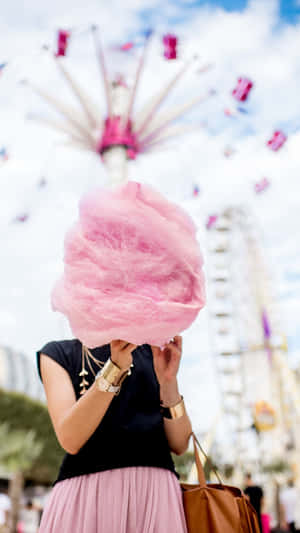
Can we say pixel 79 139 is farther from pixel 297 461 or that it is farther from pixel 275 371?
pixel 297 461

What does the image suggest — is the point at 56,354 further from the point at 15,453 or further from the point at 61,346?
the point at 15,453

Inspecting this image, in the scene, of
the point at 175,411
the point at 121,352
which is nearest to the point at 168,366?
the point at 175,411

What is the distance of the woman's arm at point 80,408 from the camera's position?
5.32 ft

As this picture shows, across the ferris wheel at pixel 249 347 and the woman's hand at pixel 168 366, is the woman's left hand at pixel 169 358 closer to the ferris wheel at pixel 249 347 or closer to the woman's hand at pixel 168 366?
the woman's hand at pixel 168 366

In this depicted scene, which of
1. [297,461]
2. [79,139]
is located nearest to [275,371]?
[297,461]

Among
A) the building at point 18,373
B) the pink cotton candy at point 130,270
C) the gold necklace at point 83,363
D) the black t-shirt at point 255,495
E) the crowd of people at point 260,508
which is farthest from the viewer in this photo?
the building at point 18,373

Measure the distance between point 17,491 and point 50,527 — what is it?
71.7ft

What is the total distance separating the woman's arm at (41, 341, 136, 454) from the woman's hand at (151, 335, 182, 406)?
22 centimetres

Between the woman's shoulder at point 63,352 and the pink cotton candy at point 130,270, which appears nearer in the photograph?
the pink cotton candy at point 130,270

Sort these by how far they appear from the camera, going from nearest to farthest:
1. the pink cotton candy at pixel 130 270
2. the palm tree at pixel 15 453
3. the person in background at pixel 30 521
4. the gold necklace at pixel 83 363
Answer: the pink cotton candy at pixel 130 270 → the gold necklace at pixel 83 363 → the person in background at pixel 30 521 → the palm tree at pixel 15 453

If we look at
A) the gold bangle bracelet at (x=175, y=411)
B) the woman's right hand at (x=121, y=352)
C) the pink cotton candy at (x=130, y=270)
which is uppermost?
the pink cotton candy at (x=130, y=270)

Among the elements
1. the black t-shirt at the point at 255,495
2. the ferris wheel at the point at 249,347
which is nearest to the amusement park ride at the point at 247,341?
the ferris wheel at the point at 249,347

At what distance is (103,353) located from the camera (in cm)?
197

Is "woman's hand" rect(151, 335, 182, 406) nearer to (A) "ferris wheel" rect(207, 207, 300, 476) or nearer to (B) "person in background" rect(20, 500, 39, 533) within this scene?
(B) "person in background" rect(20, 500, 39, 533)
